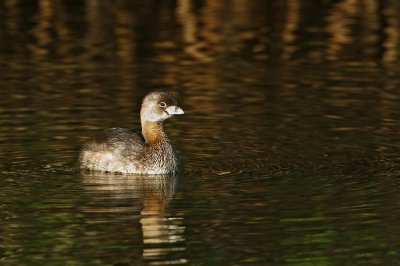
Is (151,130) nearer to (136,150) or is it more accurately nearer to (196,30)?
(136,150)

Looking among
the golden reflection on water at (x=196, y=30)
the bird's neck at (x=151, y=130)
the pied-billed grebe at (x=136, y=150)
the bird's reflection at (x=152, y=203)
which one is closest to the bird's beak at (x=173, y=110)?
the pied-billed grebe at (x=136, y=150)

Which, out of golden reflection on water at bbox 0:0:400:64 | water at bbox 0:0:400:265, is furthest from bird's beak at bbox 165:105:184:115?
golden reflection on water at bbox 0:0:400:64

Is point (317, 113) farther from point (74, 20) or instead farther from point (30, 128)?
point (74, 20)

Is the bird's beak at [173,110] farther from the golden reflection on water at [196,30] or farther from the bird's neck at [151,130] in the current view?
the golden reflection on water at [196,30]

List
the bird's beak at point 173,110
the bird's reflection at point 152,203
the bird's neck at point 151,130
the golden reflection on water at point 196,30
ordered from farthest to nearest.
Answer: the golden reflection on water at point 196,30
the bird's neck at point 151,130
the bird's beak at point 173,110
the bird's reflection at point 152,203

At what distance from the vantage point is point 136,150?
19.4 m

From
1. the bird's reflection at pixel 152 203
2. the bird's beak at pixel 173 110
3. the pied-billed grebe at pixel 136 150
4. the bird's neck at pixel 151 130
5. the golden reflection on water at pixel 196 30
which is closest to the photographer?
the bird's reflection at pixel 152 203

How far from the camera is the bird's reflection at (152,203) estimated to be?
14716mm

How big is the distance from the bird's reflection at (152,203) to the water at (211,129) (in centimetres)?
4

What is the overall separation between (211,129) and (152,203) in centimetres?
457

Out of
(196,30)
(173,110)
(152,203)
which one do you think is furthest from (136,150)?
(196,30)

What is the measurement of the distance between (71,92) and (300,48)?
6721 mm

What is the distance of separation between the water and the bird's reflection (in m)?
0.04

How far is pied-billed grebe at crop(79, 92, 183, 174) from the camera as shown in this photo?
63.2 feet
